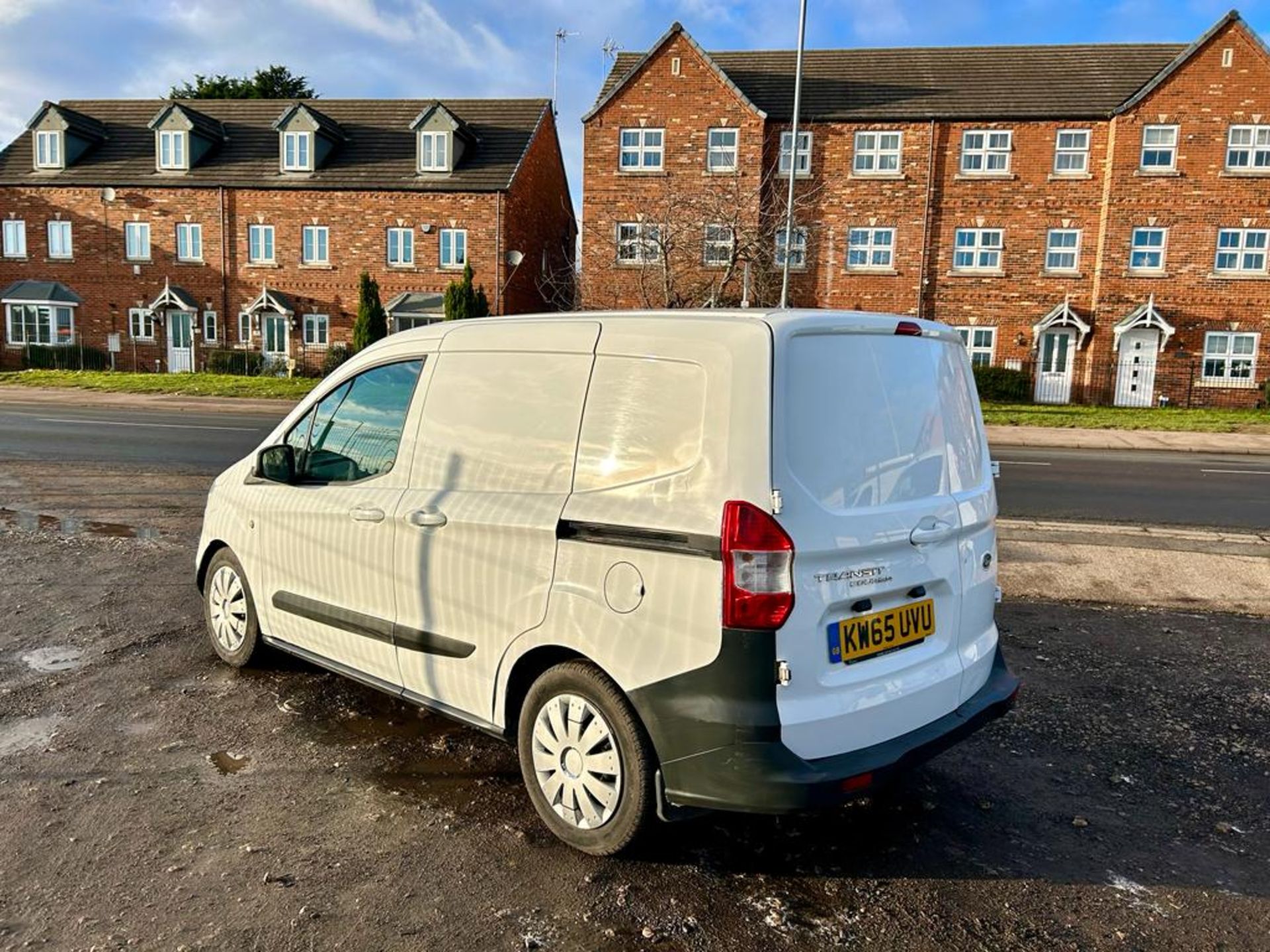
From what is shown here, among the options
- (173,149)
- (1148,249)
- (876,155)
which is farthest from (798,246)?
(173,149)

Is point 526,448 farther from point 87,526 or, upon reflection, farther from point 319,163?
point 319,163

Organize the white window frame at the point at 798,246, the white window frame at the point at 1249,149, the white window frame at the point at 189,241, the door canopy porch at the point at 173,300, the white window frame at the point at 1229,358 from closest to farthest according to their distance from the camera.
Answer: the white window frame at the point at 1249,149, the white window frame at the point at 1229,358, the white window frame at the point at 798,246, the door canopy porch at the point at 173,300, the white window frame at the point at 189,241

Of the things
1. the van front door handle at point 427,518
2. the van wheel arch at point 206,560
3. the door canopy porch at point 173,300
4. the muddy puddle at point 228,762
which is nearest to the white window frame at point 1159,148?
the van wheel arch at point 206,560

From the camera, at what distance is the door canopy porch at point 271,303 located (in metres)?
34.1

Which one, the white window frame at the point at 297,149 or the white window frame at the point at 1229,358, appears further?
the white window frame at the point at 297,149

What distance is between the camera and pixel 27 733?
4.15 metres

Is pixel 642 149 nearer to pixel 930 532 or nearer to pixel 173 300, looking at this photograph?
pixel 173 300

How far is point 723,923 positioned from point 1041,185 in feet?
107

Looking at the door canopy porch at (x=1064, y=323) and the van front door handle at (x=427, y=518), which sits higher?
the door canopy porch at (x=1064, y=323)

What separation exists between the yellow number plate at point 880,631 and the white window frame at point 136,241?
38964mm

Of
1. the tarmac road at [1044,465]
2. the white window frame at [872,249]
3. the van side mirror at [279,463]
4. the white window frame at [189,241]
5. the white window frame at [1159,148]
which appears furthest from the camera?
the white window frame at [189,241]

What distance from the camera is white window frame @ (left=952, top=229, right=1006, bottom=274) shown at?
30969 mm

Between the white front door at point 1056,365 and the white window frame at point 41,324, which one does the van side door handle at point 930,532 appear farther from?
the white window frame at point 41,324

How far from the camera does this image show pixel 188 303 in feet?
115
